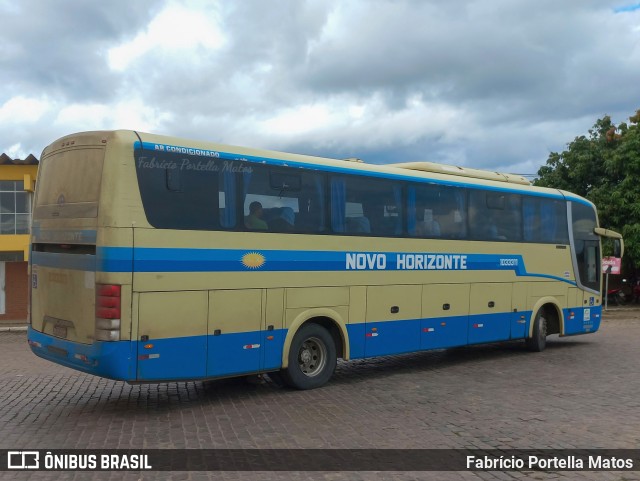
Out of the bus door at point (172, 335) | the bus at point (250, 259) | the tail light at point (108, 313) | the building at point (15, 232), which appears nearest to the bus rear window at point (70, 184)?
the bus at point (250, 259)

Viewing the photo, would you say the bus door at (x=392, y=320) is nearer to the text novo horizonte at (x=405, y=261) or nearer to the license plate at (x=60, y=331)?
the text novo horizonte at (x=405, y=261)

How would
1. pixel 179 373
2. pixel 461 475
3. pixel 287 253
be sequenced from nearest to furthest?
1. pixel 461 475
2. pixel 179 373
3. pixel 287 253

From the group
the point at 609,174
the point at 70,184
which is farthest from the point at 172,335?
the point at 609,174

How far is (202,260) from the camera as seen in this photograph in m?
8.24

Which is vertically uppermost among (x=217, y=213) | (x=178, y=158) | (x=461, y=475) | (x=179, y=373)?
(x=178, y=158)

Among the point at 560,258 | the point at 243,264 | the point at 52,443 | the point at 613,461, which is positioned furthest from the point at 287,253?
the point at 560,258

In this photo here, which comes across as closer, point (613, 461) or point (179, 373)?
point (613, 461)

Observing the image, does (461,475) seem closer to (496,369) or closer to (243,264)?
(243,264)

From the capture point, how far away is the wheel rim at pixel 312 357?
964cm

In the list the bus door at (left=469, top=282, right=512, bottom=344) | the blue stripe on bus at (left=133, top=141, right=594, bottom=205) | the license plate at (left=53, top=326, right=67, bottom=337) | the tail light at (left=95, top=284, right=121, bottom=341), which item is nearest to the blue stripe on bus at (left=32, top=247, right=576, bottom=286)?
the tail light at (left=95, top=284, right=121, bottom=341)

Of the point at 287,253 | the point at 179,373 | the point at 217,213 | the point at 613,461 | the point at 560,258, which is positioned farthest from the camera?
the point at 560,258

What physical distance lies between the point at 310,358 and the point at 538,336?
21.9 feet

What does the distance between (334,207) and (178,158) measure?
278 centimetres

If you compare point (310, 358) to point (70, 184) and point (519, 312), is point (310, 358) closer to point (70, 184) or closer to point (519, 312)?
point (70, 184)
